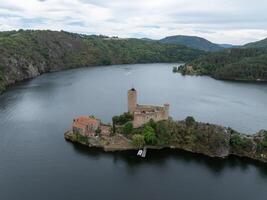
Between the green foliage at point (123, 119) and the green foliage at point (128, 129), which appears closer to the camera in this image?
the green foliage at point (128, 129)

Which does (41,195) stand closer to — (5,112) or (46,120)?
(46,120)

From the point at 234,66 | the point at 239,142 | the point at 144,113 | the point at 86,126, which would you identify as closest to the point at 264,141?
the point at 239,142

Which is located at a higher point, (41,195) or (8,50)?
(8,50)

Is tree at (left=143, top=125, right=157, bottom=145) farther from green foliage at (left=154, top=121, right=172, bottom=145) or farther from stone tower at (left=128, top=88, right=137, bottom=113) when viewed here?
stone tower at (left=128, top=88, right=137, bottom=113)

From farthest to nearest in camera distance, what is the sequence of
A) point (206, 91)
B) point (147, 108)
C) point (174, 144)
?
point (206, 91) < point (147, 108) < point (174, 144)

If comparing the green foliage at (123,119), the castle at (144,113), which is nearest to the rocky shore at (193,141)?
the castle at (144,113)

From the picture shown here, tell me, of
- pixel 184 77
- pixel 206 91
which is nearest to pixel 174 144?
pixel 206 91

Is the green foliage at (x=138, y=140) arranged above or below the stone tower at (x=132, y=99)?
below

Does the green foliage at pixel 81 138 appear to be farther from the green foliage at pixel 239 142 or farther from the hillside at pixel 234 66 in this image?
the hillside at pixel 234 66
